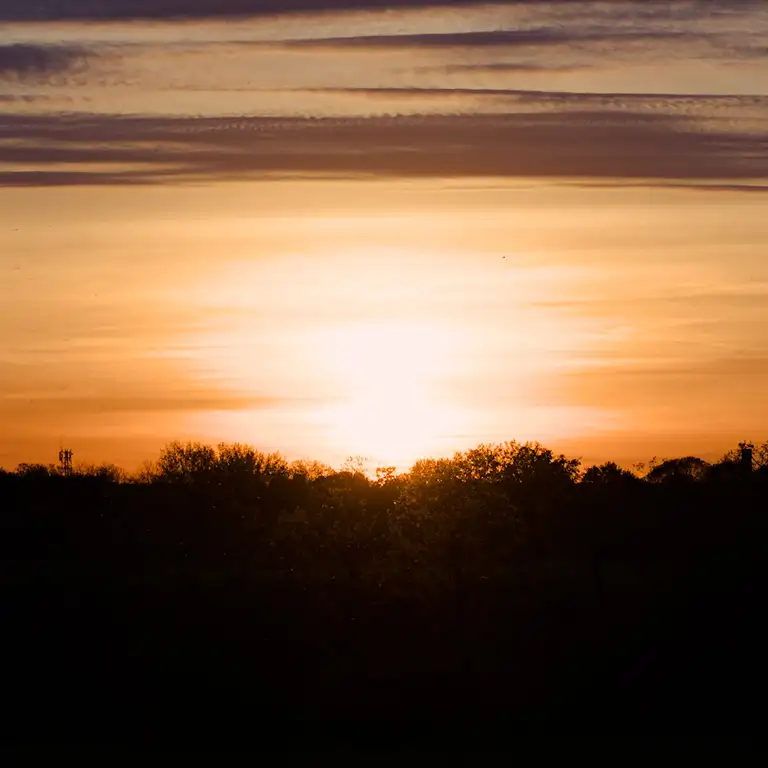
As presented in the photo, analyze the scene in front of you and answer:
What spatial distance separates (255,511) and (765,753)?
32.3 metres

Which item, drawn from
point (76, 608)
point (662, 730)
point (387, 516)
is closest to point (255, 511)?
point (387, 516)

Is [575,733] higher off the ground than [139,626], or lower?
lower

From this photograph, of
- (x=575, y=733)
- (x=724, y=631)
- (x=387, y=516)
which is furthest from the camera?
(x=387, y=516)

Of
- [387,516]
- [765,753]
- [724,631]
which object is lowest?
[765,753]

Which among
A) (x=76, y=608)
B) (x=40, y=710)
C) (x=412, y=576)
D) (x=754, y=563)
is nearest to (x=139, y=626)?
(x=76, y=608)

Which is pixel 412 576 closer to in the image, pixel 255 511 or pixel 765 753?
pixel 765 753

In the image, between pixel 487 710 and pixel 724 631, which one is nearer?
pixel 487 710

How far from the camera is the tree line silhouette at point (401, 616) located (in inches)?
1724

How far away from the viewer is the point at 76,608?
50.4m

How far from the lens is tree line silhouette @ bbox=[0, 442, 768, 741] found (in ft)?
144

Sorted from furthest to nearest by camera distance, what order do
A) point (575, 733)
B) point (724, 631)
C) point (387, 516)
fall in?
1. point (387, 516)
2. point (724, 631)
3. point (575, 733)

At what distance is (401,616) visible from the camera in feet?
158

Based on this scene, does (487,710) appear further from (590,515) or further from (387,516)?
(590,515)

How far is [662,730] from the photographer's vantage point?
42.3 meters
